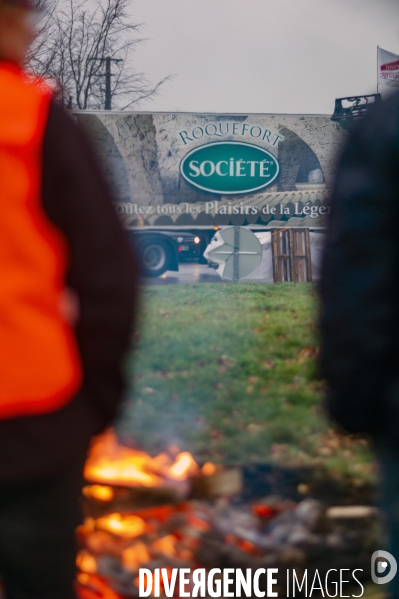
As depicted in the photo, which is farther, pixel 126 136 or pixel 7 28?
pixel 126 136

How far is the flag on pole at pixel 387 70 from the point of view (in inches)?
144

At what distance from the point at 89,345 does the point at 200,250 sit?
11.1ft

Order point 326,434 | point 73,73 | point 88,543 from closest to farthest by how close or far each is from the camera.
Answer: point 88,543 < point 73,73 < point 326,434

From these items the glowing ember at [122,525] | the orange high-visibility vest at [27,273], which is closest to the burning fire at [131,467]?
the glowing ember at [122,525]

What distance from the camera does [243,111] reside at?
12.8 feet

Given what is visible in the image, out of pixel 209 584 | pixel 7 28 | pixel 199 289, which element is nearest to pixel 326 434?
pixel 199 289

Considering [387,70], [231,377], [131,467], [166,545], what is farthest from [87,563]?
[387,70]

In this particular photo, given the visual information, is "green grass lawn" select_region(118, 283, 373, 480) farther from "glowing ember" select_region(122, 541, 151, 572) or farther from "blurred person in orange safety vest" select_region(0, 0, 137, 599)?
"blurred person in orange safety vest" select_region(0, 0, 137, 599)

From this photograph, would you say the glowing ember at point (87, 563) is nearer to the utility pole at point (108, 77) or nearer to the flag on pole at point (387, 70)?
the utility pole at point (108, 77)

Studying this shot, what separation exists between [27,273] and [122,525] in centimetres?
211

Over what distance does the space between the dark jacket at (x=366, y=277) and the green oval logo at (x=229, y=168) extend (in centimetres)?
320

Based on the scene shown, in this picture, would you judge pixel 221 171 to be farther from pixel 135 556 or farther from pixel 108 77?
pixel 135 556

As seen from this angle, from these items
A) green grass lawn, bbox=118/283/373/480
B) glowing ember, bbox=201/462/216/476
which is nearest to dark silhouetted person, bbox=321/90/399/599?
glowing ember, bbox=201/462/216/476

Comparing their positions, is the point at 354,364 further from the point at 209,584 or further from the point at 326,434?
the point at 326,434
